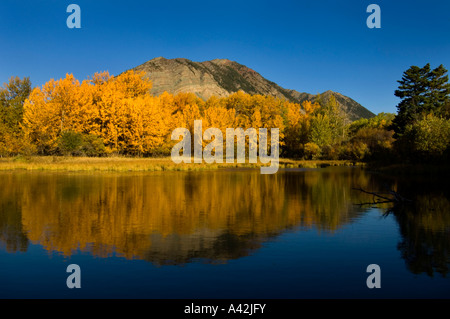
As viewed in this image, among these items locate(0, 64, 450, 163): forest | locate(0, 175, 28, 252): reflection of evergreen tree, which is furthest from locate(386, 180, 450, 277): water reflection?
locate(0, 64, 450, 163): forest

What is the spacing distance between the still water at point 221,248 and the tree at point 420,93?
40.5 m

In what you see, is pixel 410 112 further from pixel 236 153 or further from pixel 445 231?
pixel 445 231

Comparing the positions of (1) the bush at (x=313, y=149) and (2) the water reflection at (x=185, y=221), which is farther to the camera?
(1) the bush at (x=313, y=149)

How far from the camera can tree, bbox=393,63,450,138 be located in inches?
2315

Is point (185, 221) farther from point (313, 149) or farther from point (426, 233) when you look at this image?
point (313, 149)

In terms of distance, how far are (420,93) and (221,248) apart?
5911 cm

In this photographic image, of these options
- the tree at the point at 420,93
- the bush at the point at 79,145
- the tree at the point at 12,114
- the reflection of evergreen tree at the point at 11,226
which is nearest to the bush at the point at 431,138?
the tree at the point at 420,93

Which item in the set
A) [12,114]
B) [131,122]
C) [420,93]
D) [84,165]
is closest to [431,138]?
[420,93]

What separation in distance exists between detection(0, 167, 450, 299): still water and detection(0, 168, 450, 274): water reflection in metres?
0.05

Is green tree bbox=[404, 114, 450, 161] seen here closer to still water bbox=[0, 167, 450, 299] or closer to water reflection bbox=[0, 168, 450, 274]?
water reflection bbox=[0, 168, 450, 274]

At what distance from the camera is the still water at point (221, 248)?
8914 mm

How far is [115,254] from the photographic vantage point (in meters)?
11.5

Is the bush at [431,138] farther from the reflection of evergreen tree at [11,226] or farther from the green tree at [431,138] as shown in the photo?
the reflection of evergreen tree at [11,226]

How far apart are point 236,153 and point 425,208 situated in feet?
199
